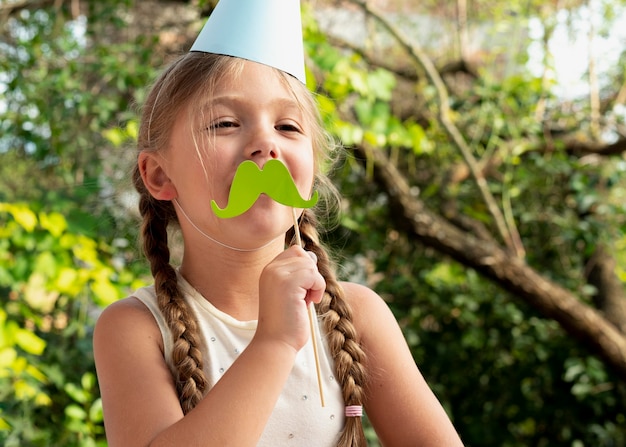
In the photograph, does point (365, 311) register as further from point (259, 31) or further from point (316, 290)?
point (259, 31)

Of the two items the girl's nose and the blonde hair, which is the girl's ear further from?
the girl's nose

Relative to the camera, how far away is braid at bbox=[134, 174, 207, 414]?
3.10 feet

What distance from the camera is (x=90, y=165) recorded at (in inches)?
92.9

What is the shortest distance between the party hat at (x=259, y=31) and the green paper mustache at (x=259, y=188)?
21cm

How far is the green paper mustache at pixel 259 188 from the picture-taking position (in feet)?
2.80

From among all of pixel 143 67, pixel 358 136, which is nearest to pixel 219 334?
pixel 358 136

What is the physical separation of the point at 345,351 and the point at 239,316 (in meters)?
0.15

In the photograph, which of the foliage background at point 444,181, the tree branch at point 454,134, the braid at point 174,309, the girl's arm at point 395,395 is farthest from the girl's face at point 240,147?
the tree branch at point 454,134

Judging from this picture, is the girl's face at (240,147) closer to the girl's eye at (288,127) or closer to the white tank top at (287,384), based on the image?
the girl's eye at (288,127)

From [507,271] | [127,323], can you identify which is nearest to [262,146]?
[127,323]

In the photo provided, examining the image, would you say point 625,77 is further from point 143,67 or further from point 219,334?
point 219,334

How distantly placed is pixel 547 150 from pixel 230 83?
204 cm

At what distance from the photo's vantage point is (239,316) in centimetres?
106

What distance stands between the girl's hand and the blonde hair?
14cm
